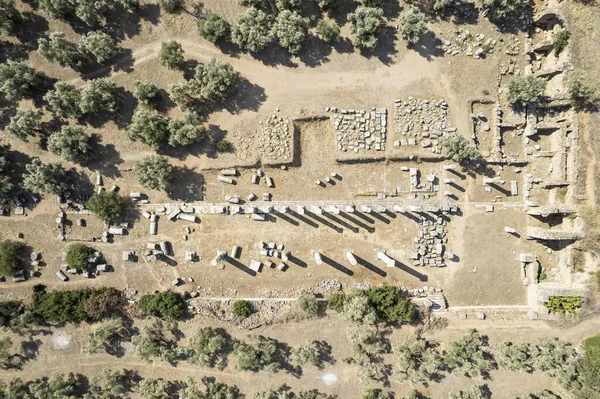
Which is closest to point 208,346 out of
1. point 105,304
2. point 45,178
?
point 105,304

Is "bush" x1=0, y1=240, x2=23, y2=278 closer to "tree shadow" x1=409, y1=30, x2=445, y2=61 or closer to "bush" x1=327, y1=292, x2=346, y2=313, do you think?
"bush" x1=327, y1=292, x2=346, y2=313

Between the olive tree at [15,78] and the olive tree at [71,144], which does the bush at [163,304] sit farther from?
the olive tree at [15,78]

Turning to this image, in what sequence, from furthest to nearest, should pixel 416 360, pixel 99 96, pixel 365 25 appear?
pixel 416 360 < pixel 99 96 < pixel 365 25

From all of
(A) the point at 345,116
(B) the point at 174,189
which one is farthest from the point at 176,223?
(A) the point at 345,116

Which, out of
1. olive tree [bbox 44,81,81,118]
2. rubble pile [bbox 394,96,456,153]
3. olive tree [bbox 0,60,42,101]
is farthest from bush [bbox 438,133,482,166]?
olive tree [bbox 0,60,42,101]

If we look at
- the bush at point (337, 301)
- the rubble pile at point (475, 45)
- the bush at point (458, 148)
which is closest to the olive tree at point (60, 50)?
the bush at point (337, 301)

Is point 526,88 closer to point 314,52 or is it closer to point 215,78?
point 314,52

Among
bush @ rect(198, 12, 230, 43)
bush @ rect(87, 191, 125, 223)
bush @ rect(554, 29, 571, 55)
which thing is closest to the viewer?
bush @ rect(554, 29, 571, 55)
